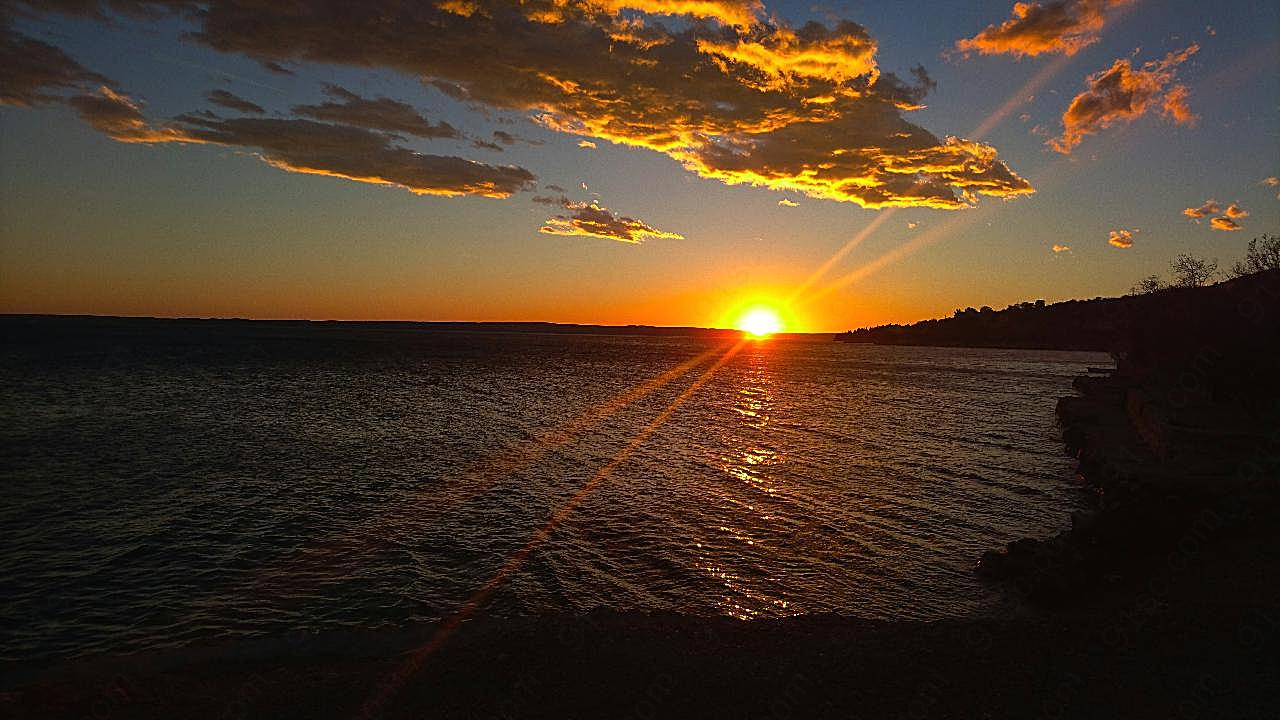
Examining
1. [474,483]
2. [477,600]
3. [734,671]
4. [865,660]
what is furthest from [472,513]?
[865,660]

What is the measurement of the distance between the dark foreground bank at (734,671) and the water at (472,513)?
147 centimetres

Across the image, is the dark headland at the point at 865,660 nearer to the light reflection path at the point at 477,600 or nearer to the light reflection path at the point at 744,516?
the light reflection path at the point at 477,600

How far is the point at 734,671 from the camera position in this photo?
12.8 m

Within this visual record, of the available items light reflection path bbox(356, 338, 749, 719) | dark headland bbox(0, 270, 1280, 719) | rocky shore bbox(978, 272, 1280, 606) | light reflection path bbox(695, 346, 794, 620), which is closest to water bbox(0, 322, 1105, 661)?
light reflection path bbox(695, 346, 794, 620)

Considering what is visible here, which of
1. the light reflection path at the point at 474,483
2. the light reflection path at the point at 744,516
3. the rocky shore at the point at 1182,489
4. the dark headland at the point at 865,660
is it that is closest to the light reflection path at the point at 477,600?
the dark headland at the point at 865,660

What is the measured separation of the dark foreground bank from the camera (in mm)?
11312

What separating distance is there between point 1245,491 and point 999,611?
36.4 ft

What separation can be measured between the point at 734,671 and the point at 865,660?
2668 millimetres

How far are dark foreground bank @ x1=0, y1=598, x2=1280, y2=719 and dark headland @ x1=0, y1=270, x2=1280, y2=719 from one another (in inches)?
1.7

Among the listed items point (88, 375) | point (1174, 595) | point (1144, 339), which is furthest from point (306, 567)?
point (88, 375)

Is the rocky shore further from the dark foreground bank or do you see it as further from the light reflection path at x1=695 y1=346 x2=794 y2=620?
the light reflection path at x1=695 y1=346 x2=794 y2=620

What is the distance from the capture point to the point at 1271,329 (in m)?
41.5

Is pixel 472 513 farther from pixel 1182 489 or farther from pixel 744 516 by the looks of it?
pixel 1182 489

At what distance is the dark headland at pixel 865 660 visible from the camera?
1139cm
